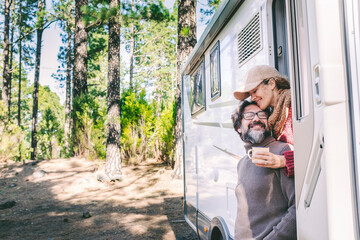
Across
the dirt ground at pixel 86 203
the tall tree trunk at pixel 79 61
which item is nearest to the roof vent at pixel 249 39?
the dirt ground at pixel 86 203

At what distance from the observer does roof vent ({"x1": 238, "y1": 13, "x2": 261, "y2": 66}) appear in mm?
2309

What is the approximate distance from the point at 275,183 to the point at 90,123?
1009cm

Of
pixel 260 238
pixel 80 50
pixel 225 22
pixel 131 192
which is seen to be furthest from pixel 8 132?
pixel 260 238

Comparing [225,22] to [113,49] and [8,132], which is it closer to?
[113,49]

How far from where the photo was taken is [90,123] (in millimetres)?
11320

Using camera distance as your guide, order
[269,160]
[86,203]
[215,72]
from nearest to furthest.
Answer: [269,160], [215,72], [86,203]

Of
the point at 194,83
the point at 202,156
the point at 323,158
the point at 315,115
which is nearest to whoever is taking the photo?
the point at 323,158

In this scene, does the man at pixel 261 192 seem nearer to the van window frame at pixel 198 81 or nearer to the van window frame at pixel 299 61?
the van window frame at pixel 299 61

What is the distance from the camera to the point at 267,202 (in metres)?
1.95

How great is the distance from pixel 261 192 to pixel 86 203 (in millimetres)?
6563

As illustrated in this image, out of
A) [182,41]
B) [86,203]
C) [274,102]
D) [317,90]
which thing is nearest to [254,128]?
[274,102]

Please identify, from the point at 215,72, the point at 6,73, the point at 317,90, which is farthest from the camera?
the point at 6,73

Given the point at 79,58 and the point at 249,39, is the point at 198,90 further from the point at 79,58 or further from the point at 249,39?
the point at 79,58

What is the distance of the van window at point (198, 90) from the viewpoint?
12.6 feet
